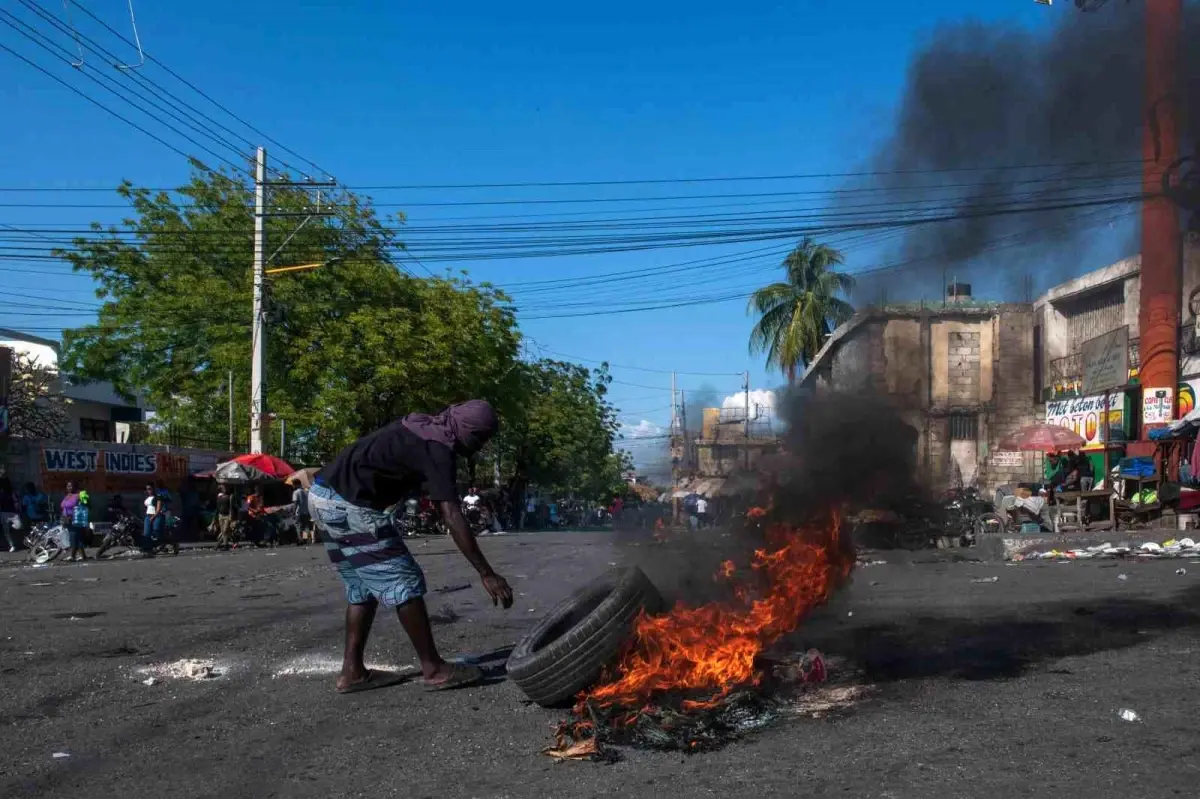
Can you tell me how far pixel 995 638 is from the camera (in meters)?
6.79

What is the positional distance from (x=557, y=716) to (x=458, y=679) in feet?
2.83

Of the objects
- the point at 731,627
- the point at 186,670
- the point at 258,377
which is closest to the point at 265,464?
the point at 258,377

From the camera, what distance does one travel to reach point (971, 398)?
1101 centimetres

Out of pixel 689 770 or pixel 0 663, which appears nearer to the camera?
pixel 689 770

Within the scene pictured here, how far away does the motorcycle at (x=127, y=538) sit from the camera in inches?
829

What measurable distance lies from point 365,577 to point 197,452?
2663 centimetres

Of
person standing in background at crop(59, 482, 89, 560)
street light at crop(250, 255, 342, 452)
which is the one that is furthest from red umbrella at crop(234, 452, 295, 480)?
person standing in background at crop(59, 482, 89, 560)

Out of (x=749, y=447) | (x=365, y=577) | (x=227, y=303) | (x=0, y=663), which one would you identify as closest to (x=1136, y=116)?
(x=749, y=447)

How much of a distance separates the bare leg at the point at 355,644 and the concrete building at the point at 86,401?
117ft

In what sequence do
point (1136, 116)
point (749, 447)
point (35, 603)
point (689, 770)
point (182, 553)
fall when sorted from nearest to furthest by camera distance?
point (689, 770)
point (749, 447)
point (1136, 116)
point (35, 603)
point (182, 553)

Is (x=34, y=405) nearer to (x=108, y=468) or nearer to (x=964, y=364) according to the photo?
(x=108, y=468)

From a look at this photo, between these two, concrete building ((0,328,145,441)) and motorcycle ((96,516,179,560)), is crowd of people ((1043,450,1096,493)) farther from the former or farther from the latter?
concrete building ((0,328,145,441))

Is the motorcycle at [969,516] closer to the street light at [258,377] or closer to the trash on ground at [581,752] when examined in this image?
the trash on ground at [581,752]

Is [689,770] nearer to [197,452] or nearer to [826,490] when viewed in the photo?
[826,490]
